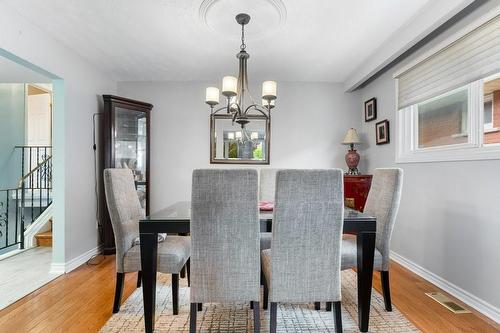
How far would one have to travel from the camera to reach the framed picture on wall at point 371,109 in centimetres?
352

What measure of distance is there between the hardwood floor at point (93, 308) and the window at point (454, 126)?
1144 millimetres

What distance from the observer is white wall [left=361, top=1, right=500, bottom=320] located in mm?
1896

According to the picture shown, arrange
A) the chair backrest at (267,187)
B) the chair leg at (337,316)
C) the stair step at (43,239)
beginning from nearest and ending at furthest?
the chair leg at (337,316) < the chair backrest at (267,187) < the stair step at (43,239)

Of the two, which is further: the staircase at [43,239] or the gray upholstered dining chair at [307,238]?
the staircase at [43,239]

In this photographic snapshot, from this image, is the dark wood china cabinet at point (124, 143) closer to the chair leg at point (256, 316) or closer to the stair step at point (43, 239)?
the stair step at point (43, 239)

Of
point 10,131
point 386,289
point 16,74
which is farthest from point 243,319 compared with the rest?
point 10,131

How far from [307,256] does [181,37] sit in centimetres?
230

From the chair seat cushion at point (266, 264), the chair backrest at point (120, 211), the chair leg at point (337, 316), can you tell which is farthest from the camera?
the chair backrest at point (120, 211)

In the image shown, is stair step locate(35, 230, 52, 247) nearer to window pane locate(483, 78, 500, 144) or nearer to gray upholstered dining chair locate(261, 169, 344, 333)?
gray upholstered dining chair locate(261, 169, 344, 333)

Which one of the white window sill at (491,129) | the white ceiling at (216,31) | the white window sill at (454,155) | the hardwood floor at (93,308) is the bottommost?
the hardwood floor at (93,308)

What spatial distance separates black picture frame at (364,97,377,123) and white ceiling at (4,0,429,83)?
1.59ft

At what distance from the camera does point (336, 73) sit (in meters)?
3.60

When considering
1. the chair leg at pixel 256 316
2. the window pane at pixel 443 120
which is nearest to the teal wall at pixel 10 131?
the chair leg at pixel 256 316

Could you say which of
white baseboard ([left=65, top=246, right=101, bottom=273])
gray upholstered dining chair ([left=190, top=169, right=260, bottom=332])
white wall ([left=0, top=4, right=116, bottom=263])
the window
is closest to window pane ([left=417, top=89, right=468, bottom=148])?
the window
